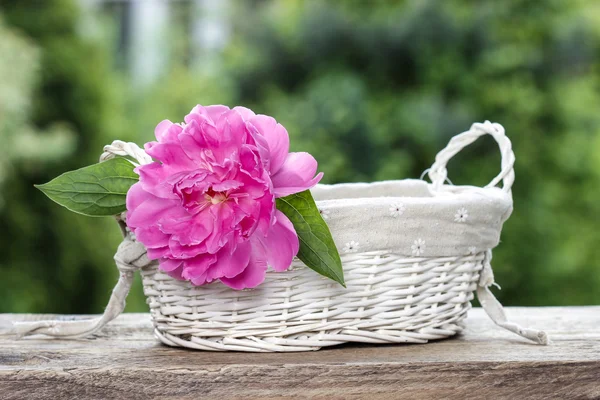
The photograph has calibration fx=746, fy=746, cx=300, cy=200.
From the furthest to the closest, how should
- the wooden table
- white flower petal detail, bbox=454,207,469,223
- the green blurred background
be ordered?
the green blurred background
white flower petal detail, bbox=454,207,469,223
the wooden table

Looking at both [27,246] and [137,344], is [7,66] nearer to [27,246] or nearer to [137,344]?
[27,246]

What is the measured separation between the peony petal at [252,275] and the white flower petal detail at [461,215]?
20 cm

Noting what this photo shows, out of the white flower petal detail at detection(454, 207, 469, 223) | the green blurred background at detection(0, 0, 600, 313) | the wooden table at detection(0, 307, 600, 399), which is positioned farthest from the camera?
the green blurred background at detection(0, 0, 600, 313)

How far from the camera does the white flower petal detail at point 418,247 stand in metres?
0.70

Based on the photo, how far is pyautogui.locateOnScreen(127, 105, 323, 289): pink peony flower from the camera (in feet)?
1.99

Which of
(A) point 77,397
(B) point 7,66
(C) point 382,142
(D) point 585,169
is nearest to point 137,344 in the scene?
(A) point 77,397

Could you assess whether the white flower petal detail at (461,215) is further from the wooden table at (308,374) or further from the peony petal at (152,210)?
the peony petal at (152,210)

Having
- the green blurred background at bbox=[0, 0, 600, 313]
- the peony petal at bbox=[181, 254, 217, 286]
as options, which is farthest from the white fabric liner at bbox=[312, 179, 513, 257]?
the green blurred background at bbox=[0, 0, 600, 313]

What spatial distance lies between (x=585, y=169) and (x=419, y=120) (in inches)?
48.0

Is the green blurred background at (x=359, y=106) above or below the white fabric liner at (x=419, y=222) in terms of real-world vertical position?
above

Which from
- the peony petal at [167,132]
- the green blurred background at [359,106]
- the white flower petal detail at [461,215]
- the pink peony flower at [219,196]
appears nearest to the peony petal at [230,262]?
the pink peony flower at [219,196]

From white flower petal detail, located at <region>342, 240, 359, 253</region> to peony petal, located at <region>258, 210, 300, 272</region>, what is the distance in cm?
6

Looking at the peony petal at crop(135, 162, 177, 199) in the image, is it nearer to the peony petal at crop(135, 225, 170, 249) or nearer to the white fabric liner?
the peony petal at crop(135, 225, 170, 249)

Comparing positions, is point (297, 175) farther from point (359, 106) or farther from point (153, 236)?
point (359, 106)
